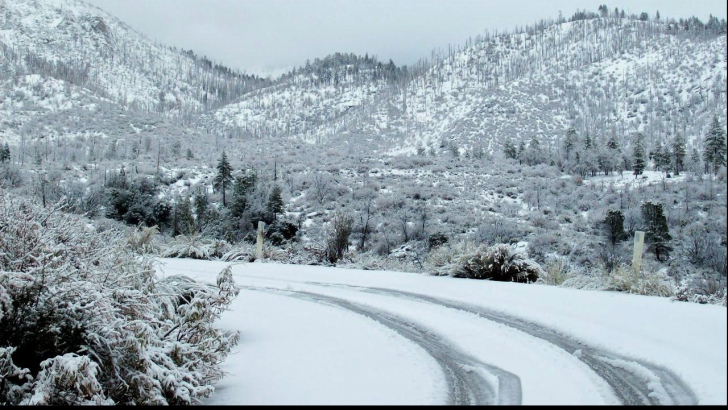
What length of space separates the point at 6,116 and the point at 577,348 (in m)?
91.0

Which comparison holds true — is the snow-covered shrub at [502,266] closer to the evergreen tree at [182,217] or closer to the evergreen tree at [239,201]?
the evergreen tree at [182,217]

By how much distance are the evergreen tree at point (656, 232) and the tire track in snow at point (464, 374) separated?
15.6 m

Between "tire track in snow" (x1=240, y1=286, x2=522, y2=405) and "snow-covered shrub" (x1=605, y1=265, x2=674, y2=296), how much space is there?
378cm

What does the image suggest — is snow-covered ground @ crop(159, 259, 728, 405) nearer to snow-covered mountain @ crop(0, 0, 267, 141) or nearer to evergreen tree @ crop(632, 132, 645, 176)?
evergreen tree @ crop(632, 132, 645, 176)

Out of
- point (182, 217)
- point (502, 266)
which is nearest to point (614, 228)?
point (502, 266)

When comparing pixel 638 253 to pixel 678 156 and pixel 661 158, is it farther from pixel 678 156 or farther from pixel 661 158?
pixel 661 158

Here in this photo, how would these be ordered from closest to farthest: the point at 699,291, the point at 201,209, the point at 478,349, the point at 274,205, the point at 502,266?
the point at 478,349 → the point at 699,291 → the point at 502,266 → the point at 274,205 → the point at 201,209

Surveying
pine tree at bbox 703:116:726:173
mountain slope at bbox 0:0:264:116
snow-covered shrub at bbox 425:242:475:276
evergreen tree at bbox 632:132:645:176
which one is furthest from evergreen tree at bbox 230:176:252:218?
mountain slope at bbox 0:0:264:116

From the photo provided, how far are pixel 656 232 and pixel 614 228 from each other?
2068 millimetres

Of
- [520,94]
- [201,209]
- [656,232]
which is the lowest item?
[656,232]

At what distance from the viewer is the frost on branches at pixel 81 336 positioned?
10.1ft

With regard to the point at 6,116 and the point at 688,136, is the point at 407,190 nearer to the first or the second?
the point at 688,136

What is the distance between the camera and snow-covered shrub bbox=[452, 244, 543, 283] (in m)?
10.8

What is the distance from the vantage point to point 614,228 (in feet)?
75.9
